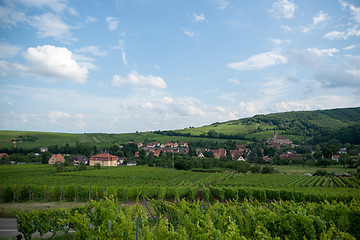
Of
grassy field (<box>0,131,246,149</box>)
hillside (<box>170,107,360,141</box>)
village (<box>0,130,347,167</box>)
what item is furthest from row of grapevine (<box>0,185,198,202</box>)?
→ hillside (<box>170,107,360,141</box>)

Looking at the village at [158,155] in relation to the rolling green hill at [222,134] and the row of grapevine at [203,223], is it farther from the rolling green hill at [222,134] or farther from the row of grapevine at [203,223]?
the row of grapevine at [203,223]

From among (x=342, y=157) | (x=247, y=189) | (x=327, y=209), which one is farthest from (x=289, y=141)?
(x=327, y=209)

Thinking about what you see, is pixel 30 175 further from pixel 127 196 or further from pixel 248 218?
pixel 248 218

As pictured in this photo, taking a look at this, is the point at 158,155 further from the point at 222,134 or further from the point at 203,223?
the point at 203,223

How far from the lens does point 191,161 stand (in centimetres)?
8125

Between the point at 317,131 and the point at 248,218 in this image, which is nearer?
the point at 248,218

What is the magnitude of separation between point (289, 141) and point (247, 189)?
12848 centimetres

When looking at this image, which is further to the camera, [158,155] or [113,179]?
[158,155]

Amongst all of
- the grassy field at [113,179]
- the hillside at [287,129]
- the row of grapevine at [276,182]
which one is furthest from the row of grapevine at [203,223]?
the hillside at [287,129]

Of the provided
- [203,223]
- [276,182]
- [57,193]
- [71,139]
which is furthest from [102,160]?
[203,223]

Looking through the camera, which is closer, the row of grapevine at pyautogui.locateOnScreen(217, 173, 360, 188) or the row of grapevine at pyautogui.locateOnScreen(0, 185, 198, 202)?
the row of grapevine at pyautogui.locateOnScreen(0, 185, 198, 202)

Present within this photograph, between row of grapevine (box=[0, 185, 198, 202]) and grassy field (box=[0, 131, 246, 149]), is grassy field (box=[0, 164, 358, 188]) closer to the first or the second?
row of grapevine (box=[0, 185, 198, 202])

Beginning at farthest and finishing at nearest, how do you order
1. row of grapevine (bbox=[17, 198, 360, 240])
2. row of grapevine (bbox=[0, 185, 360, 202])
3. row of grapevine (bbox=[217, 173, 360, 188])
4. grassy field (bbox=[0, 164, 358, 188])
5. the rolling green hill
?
the rolling green hill → row of grapevine (bbox=[217, 173, 360, 188]) → grassy field (bbox=[0, 164, 358, 188]) → row of grapevine (bbox=[0, 185, 360, 202]) → row of grapevine (bbox=[17, 198, 360, 240])

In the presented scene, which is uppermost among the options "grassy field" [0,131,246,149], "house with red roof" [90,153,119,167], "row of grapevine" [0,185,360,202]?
"grassy field" [0,131,246,149]
